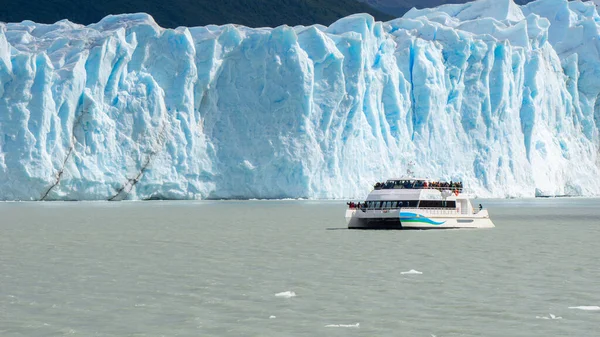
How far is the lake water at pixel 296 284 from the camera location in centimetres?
1184

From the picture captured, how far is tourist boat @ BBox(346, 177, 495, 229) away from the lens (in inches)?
1303

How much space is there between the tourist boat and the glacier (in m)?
23.7

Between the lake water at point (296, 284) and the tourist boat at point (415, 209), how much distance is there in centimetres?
421

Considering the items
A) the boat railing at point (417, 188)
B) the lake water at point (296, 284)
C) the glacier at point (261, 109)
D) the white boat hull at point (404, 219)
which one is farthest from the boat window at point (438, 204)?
the glacier at point (261, 109)

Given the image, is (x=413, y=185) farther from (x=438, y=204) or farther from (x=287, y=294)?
(x=287, y=294)

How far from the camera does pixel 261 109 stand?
59.2 m

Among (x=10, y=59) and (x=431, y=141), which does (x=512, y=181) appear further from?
(x=10, y=59)

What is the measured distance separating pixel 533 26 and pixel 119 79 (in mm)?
34087

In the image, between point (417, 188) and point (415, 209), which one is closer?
point (415, 209)

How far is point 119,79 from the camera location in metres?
57.3

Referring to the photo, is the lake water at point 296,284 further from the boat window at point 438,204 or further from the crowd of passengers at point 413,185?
the crowd of passengers at point 413,185

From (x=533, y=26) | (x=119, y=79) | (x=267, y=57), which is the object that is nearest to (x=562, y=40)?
(x=533, y=26)

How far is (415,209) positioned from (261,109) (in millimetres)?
27368

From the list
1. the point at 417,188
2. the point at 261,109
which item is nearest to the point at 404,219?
the point at 417,188
